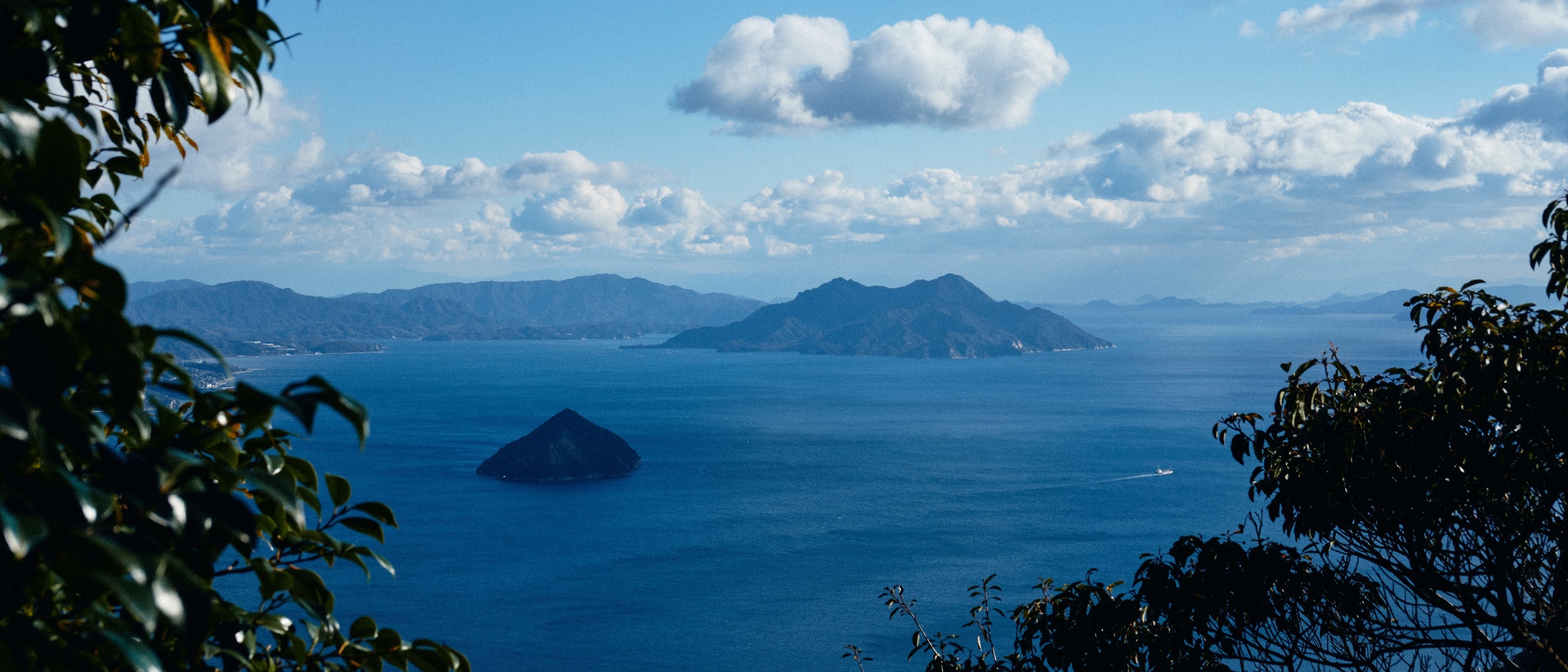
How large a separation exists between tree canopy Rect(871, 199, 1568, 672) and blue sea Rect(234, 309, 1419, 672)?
43.0m

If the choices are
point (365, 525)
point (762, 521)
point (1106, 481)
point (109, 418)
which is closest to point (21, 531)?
point (109, 418)

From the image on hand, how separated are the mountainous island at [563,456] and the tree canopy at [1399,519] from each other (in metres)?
89.4

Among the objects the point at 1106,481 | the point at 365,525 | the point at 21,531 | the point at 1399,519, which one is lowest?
the point at 1106,481

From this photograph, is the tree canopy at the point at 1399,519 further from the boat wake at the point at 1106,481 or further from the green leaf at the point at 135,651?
the boat wake at the point at 1106,481

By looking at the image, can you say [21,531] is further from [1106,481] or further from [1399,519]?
[1106,481]

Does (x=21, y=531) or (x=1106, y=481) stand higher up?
(x=21, y=531)

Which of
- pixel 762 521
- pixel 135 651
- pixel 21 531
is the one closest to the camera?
pixel 21 531

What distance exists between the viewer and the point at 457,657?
9.97 feet

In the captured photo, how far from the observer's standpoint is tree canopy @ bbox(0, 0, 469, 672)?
5.52 feet

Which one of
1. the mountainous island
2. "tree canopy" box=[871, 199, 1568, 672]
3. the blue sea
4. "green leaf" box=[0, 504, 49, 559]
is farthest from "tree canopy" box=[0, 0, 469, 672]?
the mountainous island

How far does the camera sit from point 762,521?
2953 inches

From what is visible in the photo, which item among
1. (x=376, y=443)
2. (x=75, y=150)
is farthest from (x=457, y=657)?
(x=376, y=443)

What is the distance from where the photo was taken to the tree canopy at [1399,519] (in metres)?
7.03

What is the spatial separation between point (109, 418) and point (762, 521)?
7369 cm
